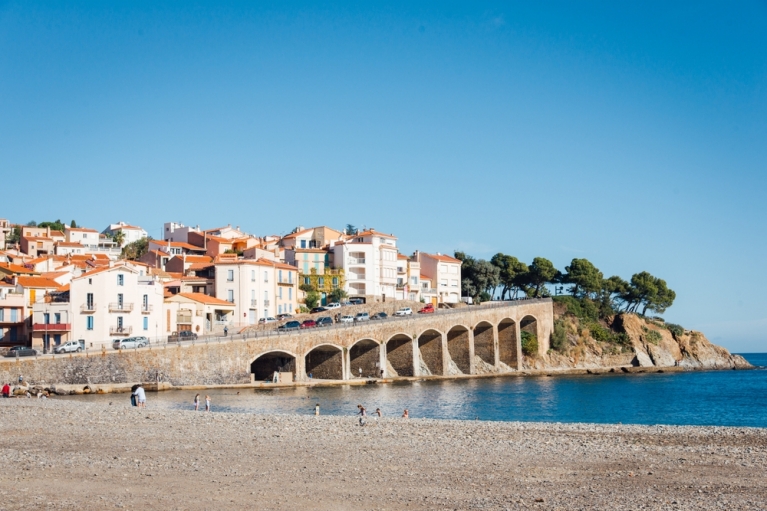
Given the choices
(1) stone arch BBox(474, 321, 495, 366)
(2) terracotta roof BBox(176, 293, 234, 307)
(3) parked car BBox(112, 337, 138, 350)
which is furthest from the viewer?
(1) stone arch BBox(474, 321, 495, 366)

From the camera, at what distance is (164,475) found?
71.1 ft

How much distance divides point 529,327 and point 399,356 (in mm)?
27700

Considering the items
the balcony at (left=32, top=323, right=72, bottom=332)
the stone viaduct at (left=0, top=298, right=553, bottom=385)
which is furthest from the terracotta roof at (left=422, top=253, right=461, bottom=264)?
the balcony at (left=32, top=323, right=72, bottom=332)

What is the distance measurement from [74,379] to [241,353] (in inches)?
480

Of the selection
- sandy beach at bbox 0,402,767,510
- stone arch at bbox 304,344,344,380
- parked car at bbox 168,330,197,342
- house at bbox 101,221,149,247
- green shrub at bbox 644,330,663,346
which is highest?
house at bbox 101,221,149,247

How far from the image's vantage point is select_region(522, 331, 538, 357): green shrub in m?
99.8

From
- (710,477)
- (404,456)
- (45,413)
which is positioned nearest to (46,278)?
(45,413)

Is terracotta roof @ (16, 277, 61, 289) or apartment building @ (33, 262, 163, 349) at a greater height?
terracotta roof @ (16, 277, 61, 289)

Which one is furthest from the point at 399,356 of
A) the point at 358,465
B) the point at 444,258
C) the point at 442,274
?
the point at 358,465

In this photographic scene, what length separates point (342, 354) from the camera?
69.3 meters

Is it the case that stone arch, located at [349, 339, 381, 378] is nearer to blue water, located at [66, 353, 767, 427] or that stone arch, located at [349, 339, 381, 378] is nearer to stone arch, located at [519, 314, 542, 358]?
blue water, located at [66, 353, 767, 427]

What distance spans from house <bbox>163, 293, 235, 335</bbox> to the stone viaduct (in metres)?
7.74

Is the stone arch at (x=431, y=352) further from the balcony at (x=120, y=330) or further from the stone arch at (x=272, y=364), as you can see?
the balcony at (x=120, y=330)

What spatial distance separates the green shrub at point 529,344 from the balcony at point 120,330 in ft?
169
